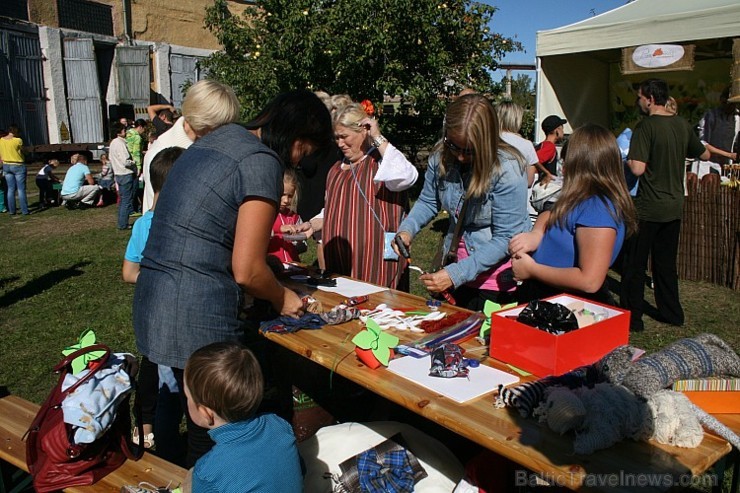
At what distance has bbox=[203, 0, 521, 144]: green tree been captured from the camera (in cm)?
924

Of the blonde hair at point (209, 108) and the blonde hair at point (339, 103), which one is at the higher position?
the blonde hair at point (339, 103)

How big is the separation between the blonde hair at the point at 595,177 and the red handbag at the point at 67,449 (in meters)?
1.84

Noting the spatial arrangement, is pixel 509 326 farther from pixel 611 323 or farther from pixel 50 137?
pixel 50 137

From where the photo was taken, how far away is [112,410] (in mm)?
2211

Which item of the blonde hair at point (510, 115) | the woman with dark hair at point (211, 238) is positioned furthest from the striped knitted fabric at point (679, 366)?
the blonde hair at point (510, 115)

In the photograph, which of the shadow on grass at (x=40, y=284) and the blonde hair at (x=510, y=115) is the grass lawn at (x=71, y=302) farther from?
the blonde hair at (x=510, y=115)

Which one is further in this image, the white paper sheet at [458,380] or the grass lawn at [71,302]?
the grass lawn at [71,302]

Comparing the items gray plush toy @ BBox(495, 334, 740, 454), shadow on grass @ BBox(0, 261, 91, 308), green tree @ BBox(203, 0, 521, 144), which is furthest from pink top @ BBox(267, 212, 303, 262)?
green tree @ BBox(203, 0, 521, 144)

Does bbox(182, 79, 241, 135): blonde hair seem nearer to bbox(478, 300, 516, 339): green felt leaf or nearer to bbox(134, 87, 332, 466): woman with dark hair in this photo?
bbox(134, 87, 332, 466): woman with dark hair

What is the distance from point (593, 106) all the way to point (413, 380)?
8700 mm

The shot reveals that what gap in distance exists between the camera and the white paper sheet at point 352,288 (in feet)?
10.3

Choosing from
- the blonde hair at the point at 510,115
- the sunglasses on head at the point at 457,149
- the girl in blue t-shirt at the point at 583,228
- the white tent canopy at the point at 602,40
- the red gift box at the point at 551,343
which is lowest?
the red gift box at the point at 551,343

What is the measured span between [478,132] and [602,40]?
18.7 feet

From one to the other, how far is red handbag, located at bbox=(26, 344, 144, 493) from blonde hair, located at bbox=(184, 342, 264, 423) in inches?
20.2
